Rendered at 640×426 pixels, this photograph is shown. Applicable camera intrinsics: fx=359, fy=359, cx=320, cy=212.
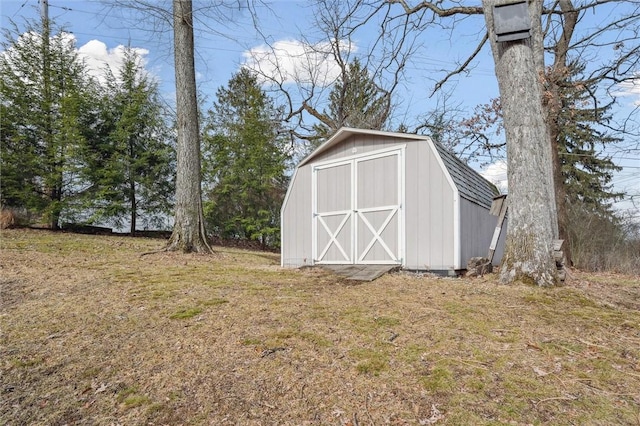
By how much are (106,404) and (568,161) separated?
70.0 ft

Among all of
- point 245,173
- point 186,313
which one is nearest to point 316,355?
point 186,313

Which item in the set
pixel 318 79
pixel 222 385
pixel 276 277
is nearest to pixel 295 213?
pixel 276 277

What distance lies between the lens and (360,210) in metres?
7.39

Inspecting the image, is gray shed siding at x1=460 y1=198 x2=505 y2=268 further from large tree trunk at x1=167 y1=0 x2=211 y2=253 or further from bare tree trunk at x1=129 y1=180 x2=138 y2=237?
bare tree trunk at x1=129 y1=180 x2=138 y2=237

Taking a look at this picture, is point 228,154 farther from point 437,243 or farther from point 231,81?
point 437,243

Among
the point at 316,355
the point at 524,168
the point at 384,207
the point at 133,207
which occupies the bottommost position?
the point at 316,355

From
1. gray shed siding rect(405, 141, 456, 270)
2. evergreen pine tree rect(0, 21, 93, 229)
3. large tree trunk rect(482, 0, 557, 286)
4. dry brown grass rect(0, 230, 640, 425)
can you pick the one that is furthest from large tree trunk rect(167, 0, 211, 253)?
large tree trunk rect(482, 0, 557, 286)

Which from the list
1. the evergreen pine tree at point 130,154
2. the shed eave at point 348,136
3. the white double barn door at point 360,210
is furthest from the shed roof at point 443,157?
the evergreen pine tree at point 130,154

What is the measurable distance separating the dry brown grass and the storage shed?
6.35ft

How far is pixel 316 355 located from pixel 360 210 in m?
4.93

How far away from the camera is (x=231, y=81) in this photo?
21500 millimetres

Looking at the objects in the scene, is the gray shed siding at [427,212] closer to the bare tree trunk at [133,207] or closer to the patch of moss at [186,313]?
the patch of moss at [186,313]

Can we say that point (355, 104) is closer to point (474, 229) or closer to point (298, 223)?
point (298, 223)

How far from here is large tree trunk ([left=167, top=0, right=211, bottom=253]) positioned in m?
8.14
